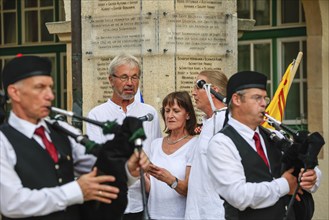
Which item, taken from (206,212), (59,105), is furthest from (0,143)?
(59,105)

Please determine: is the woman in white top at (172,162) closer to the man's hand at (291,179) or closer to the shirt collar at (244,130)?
the shirt collar at (244,130)

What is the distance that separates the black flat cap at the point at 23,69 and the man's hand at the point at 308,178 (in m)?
1.64

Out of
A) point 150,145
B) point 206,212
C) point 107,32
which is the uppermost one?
point 107,32

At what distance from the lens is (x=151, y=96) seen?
8.32 metres

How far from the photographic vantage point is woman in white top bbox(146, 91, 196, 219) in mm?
6328

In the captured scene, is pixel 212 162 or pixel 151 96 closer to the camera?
pixel 212 162

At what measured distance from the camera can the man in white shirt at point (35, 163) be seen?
173 inches

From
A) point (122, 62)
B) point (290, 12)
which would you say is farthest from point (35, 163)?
point (290, 12)

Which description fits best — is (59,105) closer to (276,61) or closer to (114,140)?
(276,61)

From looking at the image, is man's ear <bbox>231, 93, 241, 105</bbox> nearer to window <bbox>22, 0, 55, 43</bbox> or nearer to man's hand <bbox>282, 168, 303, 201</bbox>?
man's hand <bbox>282, 168, 303, 201</bbox>

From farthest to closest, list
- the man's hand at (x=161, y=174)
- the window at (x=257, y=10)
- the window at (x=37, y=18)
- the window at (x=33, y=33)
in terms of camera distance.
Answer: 1. the window at (x=37, y=18)
2. the window at (x=33, y=33)
3. the window at (x=257, y=10)
4. the man's hand at (x=161, y=174)

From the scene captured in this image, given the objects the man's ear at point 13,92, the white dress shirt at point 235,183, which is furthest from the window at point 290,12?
the man's ear at point 13,92

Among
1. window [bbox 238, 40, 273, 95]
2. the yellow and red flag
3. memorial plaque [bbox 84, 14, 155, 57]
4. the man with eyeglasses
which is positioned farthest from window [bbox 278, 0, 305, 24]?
the man with eyeglasses

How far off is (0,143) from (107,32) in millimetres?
4168
